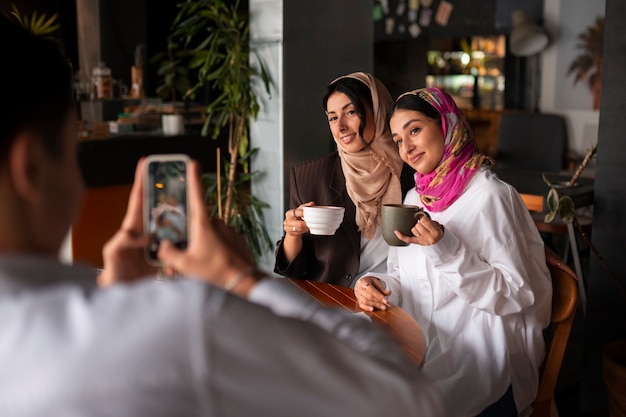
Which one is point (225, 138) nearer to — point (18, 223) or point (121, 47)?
point (121, 47)

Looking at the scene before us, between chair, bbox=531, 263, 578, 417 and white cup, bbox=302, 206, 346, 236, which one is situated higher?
white cup, bbox=302, 206, 346, 236

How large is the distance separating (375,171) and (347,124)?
19 centimetres

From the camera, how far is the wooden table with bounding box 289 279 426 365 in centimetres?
179

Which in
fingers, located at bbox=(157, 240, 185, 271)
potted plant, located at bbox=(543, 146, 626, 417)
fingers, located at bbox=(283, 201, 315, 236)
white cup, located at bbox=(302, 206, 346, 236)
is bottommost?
potted plant, located at bbox=(543, 146, 626, 417)

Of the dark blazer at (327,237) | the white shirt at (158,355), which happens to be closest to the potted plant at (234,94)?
the dark blazer at (327,237)

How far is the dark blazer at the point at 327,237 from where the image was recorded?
263cm

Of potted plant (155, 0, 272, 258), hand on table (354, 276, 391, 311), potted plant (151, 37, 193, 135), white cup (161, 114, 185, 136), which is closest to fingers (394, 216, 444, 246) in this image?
hand on table (354, 276, 391, 311)

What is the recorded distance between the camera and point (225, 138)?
18.8 feet

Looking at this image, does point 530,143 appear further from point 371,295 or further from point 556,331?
point 371,295

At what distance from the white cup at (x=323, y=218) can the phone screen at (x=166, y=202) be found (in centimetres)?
119

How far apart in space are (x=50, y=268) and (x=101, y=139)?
14.8 feet

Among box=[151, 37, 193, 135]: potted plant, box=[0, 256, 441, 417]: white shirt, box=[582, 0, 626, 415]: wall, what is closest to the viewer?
box=[0, 256, 441, 417]: white shirt

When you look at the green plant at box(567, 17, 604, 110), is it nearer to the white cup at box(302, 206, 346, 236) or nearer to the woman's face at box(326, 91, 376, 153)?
the woman's face at box(326, 91, 376, 153)

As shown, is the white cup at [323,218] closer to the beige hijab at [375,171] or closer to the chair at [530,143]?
the beige hijab at [375,171]
